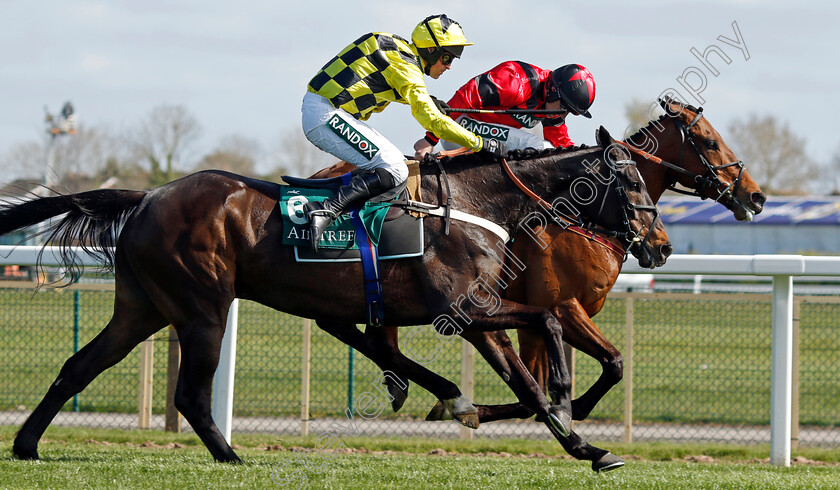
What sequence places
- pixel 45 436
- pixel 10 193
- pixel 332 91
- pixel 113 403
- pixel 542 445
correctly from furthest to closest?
pixel 113 403 → pixel 542 445 → pixel 45 436 → pixel 10 193 → pixel 332 91

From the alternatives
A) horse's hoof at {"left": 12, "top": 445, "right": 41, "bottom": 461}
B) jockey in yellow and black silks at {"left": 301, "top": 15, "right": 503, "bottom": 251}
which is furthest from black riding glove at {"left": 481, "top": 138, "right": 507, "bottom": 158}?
horse's hoof at {"left": 12, "top": 445, "right": 41, "bottom": 461}

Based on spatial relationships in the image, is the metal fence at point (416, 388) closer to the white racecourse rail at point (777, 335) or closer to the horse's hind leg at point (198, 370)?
the white racecourse rail at point (777, 335)

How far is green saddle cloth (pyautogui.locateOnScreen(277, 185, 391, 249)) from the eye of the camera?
15.4ft

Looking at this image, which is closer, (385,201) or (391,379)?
(385,201)

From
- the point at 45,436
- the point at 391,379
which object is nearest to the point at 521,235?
the point at 391,379

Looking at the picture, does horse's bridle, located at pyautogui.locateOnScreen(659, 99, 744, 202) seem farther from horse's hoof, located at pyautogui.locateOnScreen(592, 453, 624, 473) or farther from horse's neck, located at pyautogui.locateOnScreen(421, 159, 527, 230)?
horse's hoof, located at pyautogui.locateOnScreen(592, 453, 624, 473)

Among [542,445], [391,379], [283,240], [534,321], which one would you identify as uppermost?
[283,240]

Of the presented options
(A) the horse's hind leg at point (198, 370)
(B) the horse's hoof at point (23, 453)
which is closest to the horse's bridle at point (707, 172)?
(A) the horse's hind leg at point (198, 370)

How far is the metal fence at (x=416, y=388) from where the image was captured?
8.21m

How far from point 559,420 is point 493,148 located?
4.92 feet

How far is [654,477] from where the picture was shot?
4887 mm

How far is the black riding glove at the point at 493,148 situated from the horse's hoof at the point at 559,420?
4.64ft

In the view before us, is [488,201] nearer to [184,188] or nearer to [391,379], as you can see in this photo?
[391,379]

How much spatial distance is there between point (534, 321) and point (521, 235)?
29.7 inches
